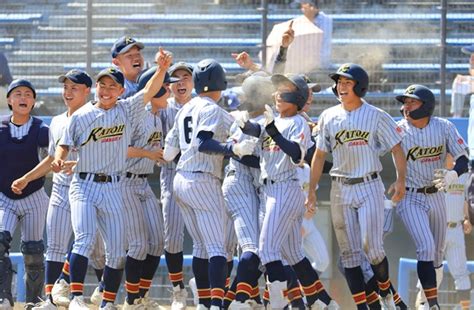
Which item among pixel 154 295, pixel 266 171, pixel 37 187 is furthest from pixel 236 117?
pixel 154 295

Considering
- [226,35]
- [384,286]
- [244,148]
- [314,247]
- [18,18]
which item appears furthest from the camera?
[18,18]

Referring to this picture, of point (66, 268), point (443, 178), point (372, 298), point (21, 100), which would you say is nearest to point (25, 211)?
point (66, 268)

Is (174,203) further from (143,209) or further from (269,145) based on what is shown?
(269,145)

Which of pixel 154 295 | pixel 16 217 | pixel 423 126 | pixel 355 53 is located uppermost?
pixel 355 53

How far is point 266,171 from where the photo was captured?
9125mm

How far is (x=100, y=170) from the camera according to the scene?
9.05 m

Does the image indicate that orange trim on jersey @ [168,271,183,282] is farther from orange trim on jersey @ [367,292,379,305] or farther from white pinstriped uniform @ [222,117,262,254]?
orange trim on jersey @ [367,292,379,305]

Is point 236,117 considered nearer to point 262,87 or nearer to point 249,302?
point 262,87

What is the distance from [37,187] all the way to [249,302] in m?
2.01

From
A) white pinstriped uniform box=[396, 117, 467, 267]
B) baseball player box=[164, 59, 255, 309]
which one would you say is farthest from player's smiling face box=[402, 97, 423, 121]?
baseball player box=[164, 59, 255, 309]

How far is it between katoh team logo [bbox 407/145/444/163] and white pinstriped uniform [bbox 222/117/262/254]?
1303 mm

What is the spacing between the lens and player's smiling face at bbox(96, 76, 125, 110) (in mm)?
9102

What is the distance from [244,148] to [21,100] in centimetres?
213

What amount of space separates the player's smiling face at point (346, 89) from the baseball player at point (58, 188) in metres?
1.91
